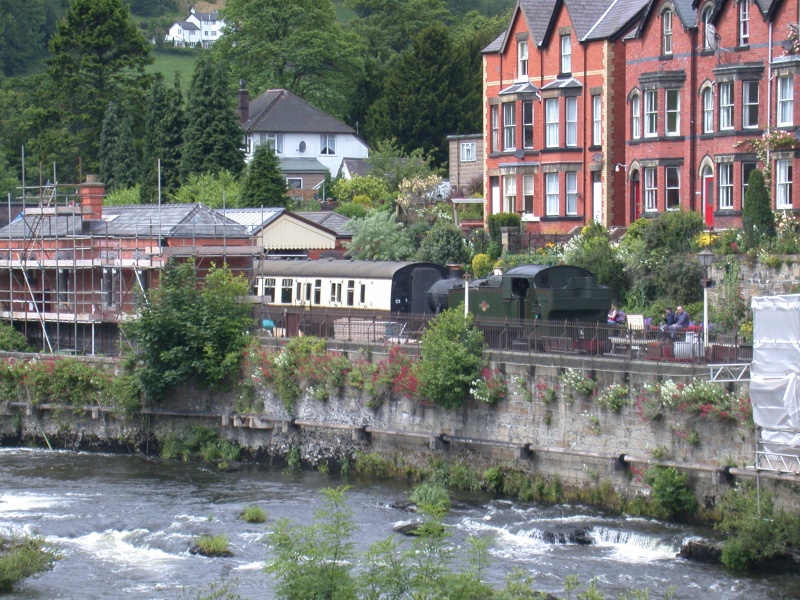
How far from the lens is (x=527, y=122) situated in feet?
185

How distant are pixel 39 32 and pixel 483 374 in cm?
10307

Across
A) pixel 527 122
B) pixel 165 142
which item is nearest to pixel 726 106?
pixel 527 122

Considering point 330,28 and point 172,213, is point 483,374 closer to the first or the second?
point 172,213

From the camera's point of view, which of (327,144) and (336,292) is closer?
(336,292)

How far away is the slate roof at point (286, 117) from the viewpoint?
8800cm

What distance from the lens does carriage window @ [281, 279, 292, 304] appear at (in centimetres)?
4981

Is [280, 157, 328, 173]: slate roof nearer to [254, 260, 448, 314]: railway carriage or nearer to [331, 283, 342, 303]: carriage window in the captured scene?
[254, 260, 448, 314]: railway carriage

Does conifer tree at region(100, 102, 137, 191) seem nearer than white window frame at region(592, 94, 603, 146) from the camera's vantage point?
No

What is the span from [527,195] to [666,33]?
30.8ft

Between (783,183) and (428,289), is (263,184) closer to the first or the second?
(428,289)

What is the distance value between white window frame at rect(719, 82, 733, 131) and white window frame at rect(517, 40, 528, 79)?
10417 mm

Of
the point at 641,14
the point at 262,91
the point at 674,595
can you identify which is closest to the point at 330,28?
the point at 262,91

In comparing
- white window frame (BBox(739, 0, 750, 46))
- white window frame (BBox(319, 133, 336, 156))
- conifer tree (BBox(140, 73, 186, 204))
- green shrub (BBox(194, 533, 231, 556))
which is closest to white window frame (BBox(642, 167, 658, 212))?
white window frame (BBox(739, 0, 750, 46))

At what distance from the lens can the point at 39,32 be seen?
12888 centimetres
